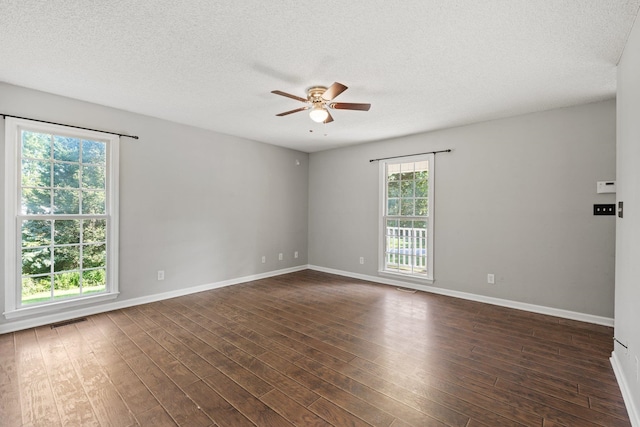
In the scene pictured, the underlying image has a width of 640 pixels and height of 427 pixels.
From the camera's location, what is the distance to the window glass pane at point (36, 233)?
3.16 m

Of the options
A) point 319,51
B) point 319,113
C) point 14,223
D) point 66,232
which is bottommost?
point 66,232

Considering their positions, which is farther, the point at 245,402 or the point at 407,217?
the point at 407,217

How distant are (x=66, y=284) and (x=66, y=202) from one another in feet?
3.16

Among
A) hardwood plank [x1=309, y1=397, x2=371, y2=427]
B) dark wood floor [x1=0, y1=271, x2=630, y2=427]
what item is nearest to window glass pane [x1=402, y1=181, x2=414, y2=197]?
dark wood floor [x1=0, y1=271, x2=630, y2=427]

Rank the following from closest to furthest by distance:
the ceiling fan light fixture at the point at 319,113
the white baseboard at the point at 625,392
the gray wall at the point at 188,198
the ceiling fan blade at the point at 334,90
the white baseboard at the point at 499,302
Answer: the white baseboard at the point at 625,392
the ceiling fan blade at the point at 334,90
the ceiling fan light fixture at the point at 319,113
the white baseboard at the point at 499,302
the gray wall at the point at 188,198

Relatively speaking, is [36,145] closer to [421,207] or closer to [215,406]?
[215,406]

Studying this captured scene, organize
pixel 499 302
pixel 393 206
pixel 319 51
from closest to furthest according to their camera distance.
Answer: pixel 319 51 < pixel 499 302 < pixel 393 206

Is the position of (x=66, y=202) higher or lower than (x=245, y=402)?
higher

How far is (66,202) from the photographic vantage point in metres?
3.44

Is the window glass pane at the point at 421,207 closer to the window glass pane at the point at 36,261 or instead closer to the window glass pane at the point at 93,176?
the window glass pane at the point at 93,176

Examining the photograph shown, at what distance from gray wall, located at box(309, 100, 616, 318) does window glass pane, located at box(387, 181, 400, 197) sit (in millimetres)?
540

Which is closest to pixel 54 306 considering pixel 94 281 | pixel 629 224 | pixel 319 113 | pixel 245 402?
pixel 94 281

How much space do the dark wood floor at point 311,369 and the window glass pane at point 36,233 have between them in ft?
3.06

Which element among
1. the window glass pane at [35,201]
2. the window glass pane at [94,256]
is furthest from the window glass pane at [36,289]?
the window glass pane at [35,201]
